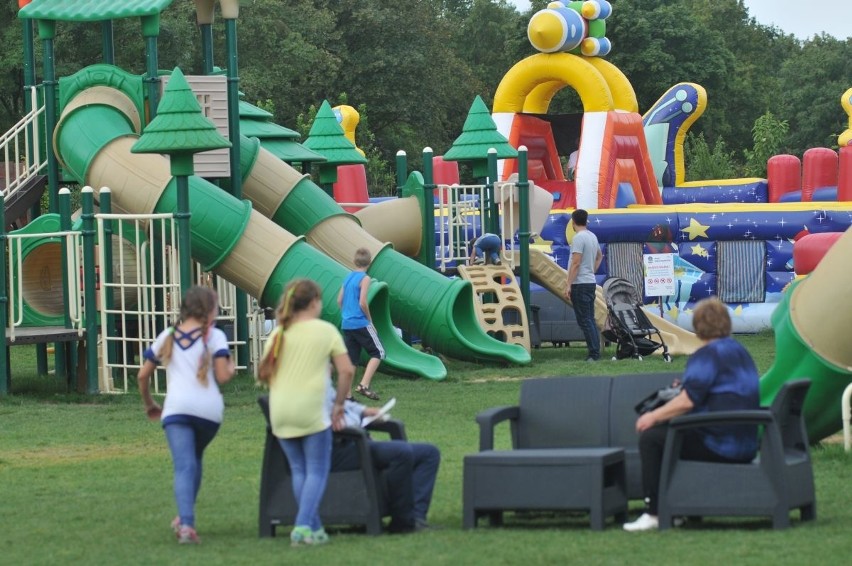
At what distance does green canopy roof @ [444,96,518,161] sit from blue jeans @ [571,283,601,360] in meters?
3.29

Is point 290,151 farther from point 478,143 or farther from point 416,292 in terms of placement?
point 416,292

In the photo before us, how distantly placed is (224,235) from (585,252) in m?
4.26

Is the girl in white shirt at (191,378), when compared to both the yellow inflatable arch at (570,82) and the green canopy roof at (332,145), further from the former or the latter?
the yellow inflatable arch at (570,82)

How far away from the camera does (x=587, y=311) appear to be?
19.3m

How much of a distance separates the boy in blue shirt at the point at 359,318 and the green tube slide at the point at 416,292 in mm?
2718

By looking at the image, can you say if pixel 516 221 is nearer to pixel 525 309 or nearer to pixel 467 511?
pixel 525 309

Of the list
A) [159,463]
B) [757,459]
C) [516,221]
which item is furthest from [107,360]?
[757,459]

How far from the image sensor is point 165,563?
319 inches

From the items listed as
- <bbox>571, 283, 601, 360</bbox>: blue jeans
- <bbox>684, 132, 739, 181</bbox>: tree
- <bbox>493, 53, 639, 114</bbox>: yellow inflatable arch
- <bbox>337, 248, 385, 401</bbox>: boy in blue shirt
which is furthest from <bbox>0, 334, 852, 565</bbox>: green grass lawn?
<bbox>684, 132, 739, 181</bbox>: tree

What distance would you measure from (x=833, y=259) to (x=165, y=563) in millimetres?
5359

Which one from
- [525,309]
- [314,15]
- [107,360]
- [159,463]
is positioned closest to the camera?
[159,463]

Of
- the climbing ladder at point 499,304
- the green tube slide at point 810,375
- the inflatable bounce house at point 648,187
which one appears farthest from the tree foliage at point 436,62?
the green tube slide at point 810,375

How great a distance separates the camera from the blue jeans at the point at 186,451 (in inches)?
335

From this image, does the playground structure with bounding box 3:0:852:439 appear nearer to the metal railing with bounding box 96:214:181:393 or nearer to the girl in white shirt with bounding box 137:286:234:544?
the metal railing with bounding box 96:214:181:393
